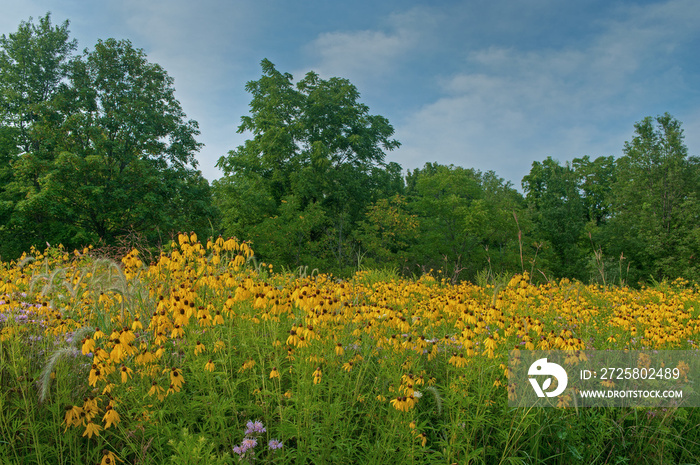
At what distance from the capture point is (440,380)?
2.91 meters

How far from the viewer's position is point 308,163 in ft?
63.1

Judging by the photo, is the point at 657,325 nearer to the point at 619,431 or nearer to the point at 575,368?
the point at 575,368

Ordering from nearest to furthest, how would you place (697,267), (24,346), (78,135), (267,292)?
(267,292)
(24,346)
(78,135)
(697,267)

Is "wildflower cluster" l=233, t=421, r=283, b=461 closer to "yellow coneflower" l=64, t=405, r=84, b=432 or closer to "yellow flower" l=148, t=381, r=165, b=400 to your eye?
"yellow flower" l=148, t=381, r=165, b=400

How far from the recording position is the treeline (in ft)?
53.0

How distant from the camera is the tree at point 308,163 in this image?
55.6 feet

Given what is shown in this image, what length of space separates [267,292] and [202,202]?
55.8ft

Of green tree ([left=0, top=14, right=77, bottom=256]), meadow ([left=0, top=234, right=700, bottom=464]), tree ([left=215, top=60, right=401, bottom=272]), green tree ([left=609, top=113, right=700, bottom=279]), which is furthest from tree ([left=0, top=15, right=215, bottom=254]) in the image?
green tree ([left=609, top=113, right=700, bottom=279])

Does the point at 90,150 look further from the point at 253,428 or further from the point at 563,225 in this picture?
the point at 563,225

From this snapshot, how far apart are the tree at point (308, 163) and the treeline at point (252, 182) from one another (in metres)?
0.08

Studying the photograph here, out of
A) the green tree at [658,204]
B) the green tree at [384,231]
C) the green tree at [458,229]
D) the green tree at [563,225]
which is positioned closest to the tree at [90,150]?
the green tree at [384,231]

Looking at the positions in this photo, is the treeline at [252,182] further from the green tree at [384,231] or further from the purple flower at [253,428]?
the purple flower at [253,428]

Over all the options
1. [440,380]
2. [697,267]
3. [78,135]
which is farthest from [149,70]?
[697,267]

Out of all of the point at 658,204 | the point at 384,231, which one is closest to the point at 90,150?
the point at 384,231
